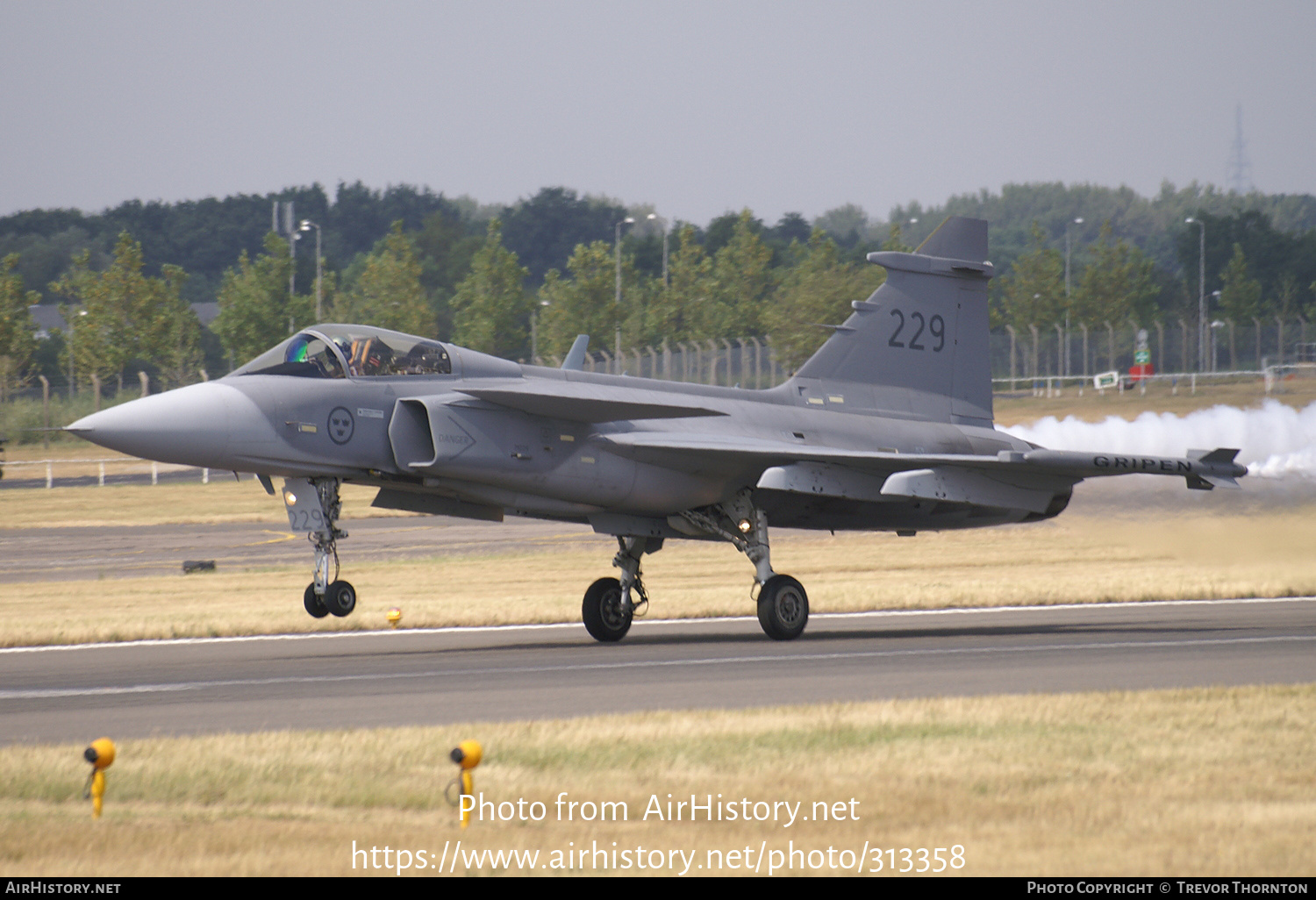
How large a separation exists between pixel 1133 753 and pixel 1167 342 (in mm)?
76887

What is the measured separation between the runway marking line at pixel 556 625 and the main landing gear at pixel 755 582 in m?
1.95

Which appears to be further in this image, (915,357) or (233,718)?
(915,357)

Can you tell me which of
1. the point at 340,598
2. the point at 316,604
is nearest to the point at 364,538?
the point at 316,604

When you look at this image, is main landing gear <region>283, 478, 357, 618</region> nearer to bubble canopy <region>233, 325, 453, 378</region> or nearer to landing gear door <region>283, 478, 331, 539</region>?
landing gear door <region>283, 478, 331, 539</region>

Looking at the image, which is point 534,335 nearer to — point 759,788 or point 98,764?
point 759,788

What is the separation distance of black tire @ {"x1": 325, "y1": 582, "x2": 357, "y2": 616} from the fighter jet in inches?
0.9

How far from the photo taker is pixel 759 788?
8664mm

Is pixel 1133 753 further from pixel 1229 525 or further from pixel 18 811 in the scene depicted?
pixel 1229 525

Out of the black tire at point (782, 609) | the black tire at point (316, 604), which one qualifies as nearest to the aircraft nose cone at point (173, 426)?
the black tire at point (316, 604)

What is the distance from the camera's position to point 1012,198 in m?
199

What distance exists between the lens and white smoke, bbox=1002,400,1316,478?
22047 millimetres

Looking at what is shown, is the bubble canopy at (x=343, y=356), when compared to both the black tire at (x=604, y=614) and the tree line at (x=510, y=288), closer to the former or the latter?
the black tire at (x=604, y=614)

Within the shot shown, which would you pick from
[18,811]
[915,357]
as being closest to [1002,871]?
[18,811]

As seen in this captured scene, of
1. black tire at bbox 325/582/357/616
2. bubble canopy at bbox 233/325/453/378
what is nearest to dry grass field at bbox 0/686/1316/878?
black tire at bbox 325/582/357/616
